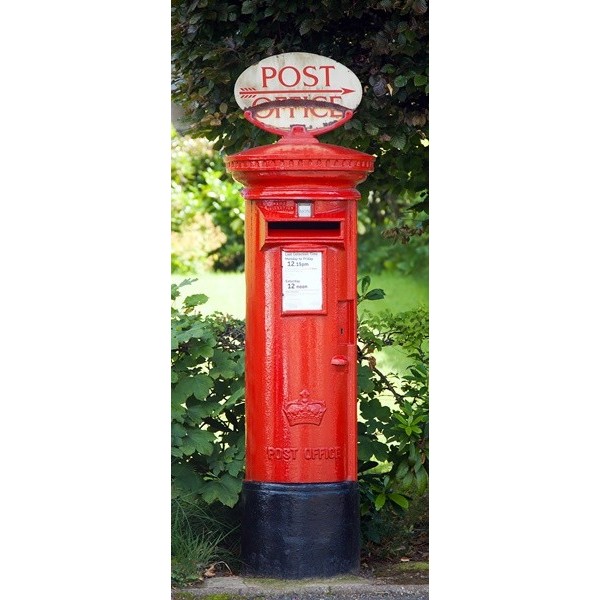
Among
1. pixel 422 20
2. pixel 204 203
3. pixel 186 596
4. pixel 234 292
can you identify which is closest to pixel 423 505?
pixel 186 596

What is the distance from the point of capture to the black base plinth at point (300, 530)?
4191mm

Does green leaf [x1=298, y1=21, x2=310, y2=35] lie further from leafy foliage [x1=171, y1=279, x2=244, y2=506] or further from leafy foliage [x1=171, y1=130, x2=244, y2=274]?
leafy foliage [x1=171, y1=130, x2=244, y2=274]

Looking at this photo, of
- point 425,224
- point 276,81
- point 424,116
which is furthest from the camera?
point 425,224

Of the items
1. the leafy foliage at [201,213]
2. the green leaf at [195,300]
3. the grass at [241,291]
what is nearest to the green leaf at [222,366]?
the green leaf at [195,300]

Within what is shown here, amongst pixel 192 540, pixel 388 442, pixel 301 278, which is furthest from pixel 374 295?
pixel 192 540

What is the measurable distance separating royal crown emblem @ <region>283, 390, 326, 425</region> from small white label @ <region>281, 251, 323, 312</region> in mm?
332

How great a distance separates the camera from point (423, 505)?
5.07 metres

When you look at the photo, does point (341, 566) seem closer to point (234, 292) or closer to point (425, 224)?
point (425, 224)

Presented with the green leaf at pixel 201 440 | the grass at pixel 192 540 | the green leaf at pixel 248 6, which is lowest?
the grass at pixel 192 540

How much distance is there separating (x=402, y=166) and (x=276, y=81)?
1.15m

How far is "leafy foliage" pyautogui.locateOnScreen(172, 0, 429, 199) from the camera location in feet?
15.6

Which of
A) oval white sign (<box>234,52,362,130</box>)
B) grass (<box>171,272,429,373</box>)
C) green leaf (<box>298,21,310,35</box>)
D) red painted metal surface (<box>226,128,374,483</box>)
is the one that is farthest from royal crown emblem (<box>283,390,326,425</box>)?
grass (<box>171,272,429,373</box>)

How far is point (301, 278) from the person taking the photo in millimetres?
4109

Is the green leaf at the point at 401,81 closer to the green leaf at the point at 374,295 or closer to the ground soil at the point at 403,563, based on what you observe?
the green leaf at the point at 374,295
